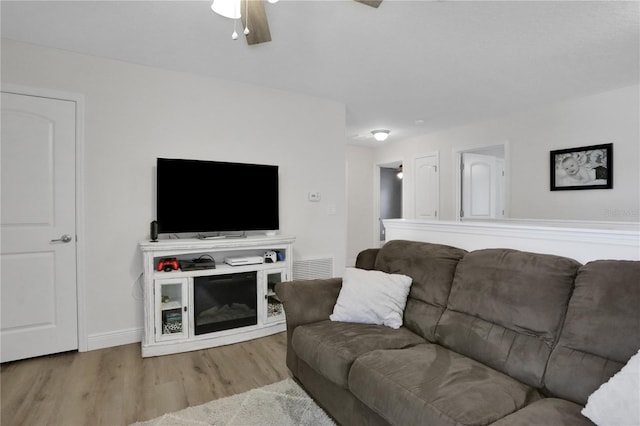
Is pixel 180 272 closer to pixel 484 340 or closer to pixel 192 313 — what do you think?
pixel 192 313

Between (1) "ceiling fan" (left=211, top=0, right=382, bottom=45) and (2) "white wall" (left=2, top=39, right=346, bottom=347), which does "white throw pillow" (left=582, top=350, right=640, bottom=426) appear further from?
(2) "white wall" (left=2, top=39, right=346, bottom=347)

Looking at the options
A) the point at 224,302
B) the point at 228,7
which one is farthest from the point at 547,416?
the point at 224,302

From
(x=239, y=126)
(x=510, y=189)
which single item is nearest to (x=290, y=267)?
(x=239, y=126)

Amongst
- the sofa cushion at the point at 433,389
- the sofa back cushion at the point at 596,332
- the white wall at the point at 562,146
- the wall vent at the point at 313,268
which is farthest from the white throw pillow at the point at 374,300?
the white wall at the point at 562,146

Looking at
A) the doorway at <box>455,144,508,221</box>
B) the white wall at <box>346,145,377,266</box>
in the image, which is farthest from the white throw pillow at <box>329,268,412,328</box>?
the white wall at <box>346,145,377,266</box>

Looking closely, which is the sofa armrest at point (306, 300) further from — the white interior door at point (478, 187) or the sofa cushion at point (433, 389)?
the white interior door at point (478, 187)

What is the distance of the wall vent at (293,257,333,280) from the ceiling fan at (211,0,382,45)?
235cm

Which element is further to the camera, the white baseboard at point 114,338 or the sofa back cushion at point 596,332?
the white baseboard at point 114,338

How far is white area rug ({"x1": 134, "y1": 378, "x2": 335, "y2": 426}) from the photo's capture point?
1884 mm

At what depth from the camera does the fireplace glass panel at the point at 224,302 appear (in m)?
2.92

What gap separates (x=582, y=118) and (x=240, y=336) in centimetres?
437

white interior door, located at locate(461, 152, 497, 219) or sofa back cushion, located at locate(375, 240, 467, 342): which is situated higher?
white interior door, located at locate(461, 152, 497, 219)

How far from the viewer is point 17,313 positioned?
8.67 feet

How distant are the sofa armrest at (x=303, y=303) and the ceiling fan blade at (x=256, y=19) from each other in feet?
5.22
